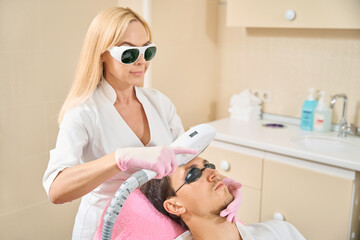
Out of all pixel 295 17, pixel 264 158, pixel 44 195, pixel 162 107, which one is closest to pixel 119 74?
pixel 162 107

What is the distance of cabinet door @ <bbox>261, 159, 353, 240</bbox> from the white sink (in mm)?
204

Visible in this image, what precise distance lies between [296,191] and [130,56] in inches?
51.0

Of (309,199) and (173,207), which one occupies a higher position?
(173,207)

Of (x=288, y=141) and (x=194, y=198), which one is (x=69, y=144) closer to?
(x=194, y=198)

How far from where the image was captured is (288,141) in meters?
2.35

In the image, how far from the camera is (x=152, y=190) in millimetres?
1453

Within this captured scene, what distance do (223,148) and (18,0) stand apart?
4.59ft

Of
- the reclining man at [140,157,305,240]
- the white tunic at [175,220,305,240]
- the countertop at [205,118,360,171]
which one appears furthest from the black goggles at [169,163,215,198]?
the countertop at [205,118,360,171]

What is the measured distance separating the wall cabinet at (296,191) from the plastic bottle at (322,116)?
1.32 ft

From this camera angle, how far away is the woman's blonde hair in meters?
1.41

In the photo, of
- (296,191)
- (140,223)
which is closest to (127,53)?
(140,223)

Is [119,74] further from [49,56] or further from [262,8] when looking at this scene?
[262,8]

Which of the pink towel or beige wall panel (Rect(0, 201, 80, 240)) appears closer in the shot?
the pink towel

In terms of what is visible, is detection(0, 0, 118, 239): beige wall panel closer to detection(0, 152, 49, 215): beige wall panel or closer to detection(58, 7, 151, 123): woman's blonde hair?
detection(0, 152, 49, 215): beige wall panel
